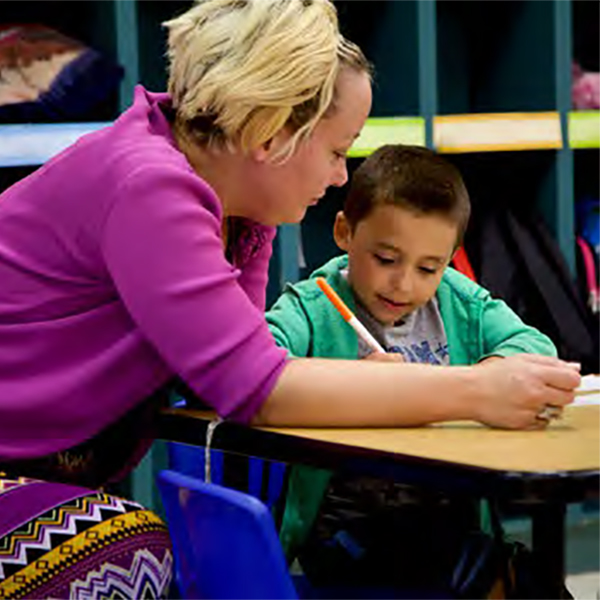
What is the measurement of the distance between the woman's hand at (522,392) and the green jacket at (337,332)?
0.45 meters

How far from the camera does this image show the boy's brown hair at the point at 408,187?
2107mm

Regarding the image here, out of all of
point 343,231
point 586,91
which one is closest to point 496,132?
point 586,91

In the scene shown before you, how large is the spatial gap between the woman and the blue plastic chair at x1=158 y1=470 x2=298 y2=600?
65mm

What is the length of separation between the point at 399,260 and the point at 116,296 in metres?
0.54

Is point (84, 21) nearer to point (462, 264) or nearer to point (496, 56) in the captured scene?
point (462, 264)

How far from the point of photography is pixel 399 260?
2096 millimetres

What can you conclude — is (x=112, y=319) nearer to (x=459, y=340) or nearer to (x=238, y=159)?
(x=238, y=159)

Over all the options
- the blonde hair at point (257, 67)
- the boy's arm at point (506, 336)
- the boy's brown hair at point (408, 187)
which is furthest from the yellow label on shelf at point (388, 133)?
the blonde hair at point (257, 67)

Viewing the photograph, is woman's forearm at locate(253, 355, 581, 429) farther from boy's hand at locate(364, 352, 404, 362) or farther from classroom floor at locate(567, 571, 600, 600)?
classroom floor at locate(567, 571, 600, 600)

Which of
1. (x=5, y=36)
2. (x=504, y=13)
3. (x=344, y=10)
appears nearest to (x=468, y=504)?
(x=5, y=36)

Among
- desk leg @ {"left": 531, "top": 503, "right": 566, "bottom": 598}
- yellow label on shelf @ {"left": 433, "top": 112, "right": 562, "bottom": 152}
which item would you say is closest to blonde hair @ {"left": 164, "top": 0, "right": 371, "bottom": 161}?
desk leg @ {"left": 531, "top": 503, "right": 566, "bottom": 598}

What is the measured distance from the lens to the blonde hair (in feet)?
5.45

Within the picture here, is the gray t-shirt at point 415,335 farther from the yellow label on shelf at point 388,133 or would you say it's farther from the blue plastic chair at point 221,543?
the yellow label on shelf at point 388,133

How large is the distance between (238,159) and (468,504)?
0.57 m
